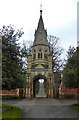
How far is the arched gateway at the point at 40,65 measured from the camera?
2589 inches

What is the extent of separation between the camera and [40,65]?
67.7 metres

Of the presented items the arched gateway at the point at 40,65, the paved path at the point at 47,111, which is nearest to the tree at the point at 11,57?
the paved path at the point at 47,111

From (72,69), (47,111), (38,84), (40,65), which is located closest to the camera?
(47,111)

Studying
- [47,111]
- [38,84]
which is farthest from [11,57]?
[38,84]

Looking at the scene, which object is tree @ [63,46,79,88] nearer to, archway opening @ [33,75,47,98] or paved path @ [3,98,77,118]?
paved path @ [3,98,77,118]

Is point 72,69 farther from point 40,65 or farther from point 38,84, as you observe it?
point 38,84

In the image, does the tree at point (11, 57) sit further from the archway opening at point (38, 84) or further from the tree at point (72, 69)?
the archway opening at point (38, 84)

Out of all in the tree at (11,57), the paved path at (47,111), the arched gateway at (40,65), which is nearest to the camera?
the paved path at (47,111)

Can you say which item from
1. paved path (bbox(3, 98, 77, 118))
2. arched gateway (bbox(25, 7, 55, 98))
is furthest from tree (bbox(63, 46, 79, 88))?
arched gateway (bbox(25, 7, 55, 98))

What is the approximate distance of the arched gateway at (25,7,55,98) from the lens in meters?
65.8

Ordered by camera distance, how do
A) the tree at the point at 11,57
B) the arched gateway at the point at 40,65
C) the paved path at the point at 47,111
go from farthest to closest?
1. the arched gateway at the point at 40,65
2. the tree at the point at 11,57
3. the paved path at the point at 47,111

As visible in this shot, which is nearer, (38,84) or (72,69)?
(72,69)

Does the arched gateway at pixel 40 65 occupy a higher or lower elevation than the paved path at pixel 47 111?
higher

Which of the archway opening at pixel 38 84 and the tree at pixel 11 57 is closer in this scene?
the tree at pixel 11 57
